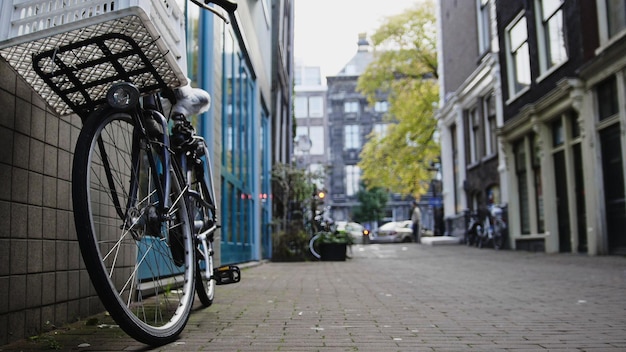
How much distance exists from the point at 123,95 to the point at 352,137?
53808 mm

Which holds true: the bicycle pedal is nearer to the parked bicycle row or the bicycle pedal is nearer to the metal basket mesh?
Result: the metal basket mesh

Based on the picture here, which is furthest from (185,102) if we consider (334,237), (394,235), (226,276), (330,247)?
(394,235)

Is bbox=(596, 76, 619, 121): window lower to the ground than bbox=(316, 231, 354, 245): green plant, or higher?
higher

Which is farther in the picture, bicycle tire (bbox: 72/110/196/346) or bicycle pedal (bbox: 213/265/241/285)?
bicycle pedal (bbox: 213/265/241/285)

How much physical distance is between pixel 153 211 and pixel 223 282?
1141 mm

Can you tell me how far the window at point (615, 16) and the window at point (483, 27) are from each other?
8.42 metres

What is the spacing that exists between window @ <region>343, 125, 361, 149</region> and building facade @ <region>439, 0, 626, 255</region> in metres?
34.5

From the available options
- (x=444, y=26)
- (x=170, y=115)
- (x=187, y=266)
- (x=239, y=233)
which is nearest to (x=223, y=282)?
(x=187, y=266)

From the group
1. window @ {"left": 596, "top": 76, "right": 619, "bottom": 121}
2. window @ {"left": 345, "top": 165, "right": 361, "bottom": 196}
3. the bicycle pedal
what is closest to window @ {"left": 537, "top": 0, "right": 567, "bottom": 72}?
window @ {"left": 596, "top": 76, "right": 619, "bottom": 121}

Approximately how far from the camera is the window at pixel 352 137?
55500 mm

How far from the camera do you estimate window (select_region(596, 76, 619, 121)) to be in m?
10.8

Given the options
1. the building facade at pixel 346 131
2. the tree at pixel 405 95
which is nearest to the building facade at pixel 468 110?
the tree at pixel 405 95

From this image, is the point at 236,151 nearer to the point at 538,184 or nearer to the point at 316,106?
the point at 538,184

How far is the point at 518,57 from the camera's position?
16.1 metres
